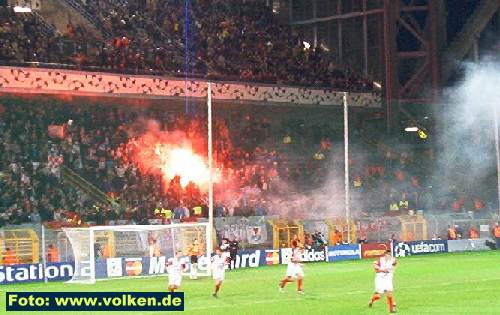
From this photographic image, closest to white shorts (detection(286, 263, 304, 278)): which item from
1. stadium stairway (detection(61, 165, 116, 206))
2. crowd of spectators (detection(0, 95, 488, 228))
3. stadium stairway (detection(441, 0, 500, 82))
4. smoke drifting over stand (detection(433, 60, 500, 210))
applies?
crowd of spectators (detection(0, 95, 488, 228))

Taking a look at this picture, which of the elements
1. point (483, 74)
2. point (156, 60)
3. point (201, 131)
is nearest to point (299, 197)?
point (201, 131)

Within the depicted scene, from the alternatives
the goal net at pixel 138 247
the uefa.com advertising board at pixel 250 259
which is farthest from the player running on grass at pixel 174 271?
the goal net at pixel 138 247

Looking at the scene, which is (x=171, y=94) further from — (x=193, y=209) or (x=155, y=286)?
(x=155, y=286)

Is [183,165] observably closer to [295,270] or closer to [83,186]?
[83,186]

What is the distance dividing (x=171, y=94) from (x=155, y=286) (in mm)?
17071

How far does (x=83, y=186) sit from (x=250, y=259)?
26.7ft

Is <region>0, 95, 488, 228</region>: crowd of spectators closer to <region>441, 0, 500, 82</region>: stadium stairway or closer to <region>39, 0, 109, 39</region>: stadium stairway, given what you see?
<region>39, 0, 109, 39</region>: stadium stairway

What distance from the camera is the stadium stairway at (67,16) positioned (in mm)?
59562

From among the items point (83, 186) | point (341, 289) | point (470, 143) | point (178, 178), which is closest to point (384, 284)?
point (341, 289)

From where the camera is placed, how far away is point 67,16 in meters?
59.8

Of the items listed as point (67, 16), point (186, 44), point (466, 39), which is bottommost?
point (186, 44)

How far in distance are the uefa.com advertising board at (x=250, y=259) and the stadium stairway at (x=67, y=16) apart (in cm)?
1462

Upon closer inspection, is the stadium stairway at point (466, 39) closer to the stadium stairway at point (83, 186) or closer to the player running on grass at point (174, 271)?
the stadium stairway at point (83, 186)

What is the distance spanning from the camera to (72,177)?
Result: 53.2 meters
